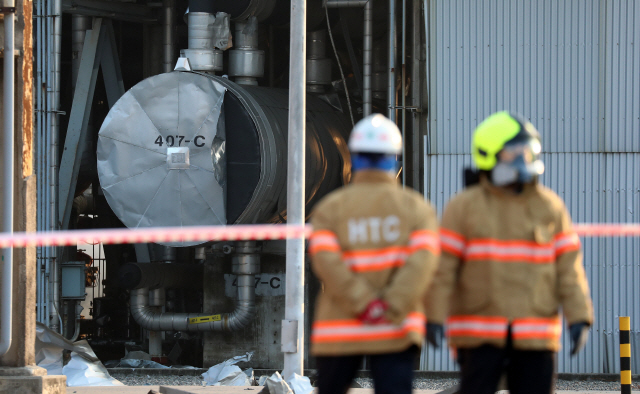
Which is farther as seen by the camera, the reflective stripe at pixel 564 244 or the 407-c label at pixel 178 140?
the 407-c label at pixel 178 140

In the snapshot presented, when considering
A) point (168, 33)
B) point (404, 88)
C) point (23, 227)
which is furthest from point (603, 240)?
point (168, 33)

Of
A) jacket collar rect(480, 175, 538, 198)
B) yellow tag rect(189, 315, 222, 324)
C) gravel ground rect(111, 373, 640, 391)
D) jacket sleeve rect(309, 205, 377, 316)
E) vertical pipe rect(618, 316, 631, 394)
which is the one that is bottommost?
gravel ground rect(111, 373, 640, 391)

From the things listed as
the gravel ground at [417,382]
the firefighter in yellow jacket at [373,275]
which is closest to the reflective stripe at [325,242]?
the firefighter in yellow jacket at [373,275]

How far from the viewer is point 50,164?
568 inches

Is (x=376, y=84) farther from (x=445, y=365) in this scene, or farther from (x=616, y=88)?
(x=445, y=365)

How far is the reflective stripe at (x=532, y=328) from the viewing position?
3.91 meters

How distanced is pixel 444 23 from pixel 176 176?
439 cm

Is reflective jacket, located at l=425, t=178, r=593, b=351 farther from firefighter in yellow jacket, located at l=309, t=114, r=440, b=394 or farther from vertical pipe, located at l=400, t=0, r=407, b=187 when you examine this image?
vertical pipe, located at l=400, t=0, r=407, b=187

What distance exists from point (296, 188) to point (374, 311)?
221 inches

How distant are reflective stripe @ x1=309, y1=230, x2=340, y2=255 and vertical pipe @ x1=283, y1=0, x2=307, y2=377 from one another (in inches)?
206

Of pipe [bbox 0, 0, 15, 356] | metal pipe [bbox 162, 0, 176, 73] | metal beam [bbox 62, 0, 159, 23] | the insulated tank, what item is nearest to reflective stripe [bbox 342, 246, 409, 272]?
pipe [bbox 0, 0, 15, 356]

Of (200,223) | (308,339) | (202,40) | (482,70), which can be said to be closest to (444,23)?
(482,70)

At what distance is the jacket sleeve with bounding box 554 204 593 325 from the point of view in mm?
3916

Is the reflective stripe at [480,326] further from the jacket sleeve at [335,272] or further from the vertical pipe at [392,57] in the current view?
the vertical pipe at [392,57]
